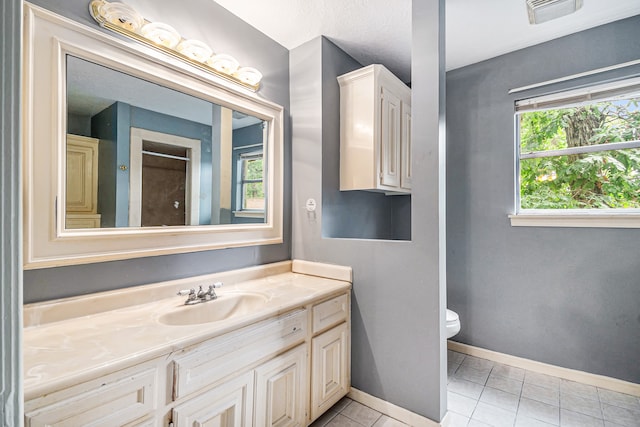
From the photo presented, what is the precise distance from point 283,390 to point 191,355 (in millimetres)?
568

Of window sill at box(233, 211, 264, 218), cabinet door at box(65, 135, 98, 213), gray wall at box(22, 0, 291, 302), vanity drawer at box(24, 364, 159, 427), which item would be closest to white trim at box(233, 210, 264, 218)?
window sill at box(233, 211, 264, 218)

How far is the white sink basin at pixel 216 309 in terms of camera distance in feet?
4.50

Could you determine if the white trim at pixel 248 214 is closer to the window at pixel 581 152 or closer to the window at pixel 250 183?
the window at pixel 250 183

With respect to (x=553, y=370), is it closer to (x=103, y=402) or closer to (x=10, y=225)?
(x=103, y=402)

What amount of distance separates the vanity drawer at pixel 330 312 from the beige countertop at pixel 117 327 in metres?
0.06

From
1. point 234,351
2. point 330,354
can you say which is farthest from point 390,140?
point 234,351

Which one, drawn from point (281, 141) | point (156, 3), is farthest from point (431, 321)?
point (156, 3)

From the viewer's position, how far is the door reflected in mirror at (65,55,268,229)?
50.0 inches

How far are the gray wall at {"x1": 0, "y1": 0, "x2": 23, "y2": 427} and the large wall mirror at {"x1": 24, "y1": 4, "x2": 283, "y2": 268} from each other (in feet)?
3.33

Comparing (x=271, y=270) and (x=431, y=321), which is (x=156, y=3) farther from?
(x=431, y=321)

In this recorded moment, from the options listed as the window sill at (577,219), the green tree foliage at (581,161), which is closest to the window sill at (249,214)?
the window sill at (577,219)

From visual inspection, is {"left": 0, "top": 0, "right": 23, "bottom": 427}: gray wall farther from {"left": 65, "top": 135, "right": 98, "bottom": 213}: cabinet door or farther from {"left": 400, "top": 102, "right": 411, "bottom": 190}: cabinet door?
{"left": 400, "top": 102, "right": 411, "bottom": 190}: cabinet door

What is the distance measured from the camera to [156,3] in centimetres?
152

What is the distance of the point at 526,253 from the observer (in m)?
2.27
